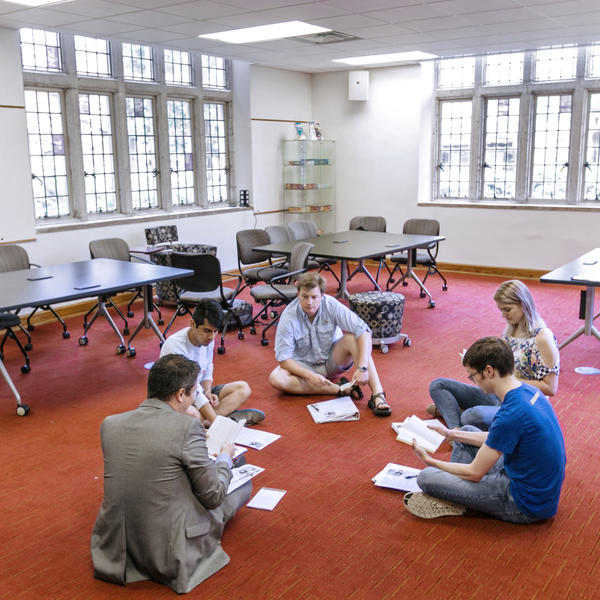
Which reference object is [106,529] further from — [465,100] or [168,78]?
[465,100]

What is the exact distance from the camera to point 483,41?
28.2 feet

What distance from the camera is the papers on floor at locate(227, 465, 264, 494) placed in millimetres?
3445

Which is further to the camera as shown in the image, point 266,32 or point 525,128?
point 525,128

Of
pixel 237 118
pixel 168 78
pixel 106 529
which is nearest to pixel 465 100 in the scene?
pixel 237 118

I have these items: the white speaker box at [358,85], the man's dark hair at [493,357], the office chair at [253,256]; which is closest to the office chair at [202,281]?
the office chair at [253,256]

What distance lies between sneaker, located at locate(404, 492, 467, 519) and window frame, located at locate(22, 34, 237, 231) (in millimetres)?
6049

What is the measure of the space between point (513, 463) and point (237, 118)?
8.61 metres

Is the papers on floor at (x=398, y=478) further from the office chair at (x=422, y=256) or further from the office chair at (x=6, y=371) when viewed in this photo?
the office chair at (x=422, y=256)

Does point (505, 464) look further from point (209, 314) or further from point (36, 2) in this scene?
point (36, 2)

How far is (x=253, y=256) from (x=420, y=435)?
443cm

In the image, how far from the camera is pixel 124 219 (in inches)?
354

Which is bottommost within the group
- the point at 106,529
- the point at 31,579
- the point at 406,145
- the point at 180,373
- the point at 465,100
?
the point at 31,579

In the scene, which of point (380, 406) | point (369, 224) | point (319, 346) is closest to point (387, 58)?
point (369, 224)

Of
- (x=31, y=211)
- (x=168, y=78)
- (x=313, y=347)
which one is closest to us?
(x=313, y=347)
